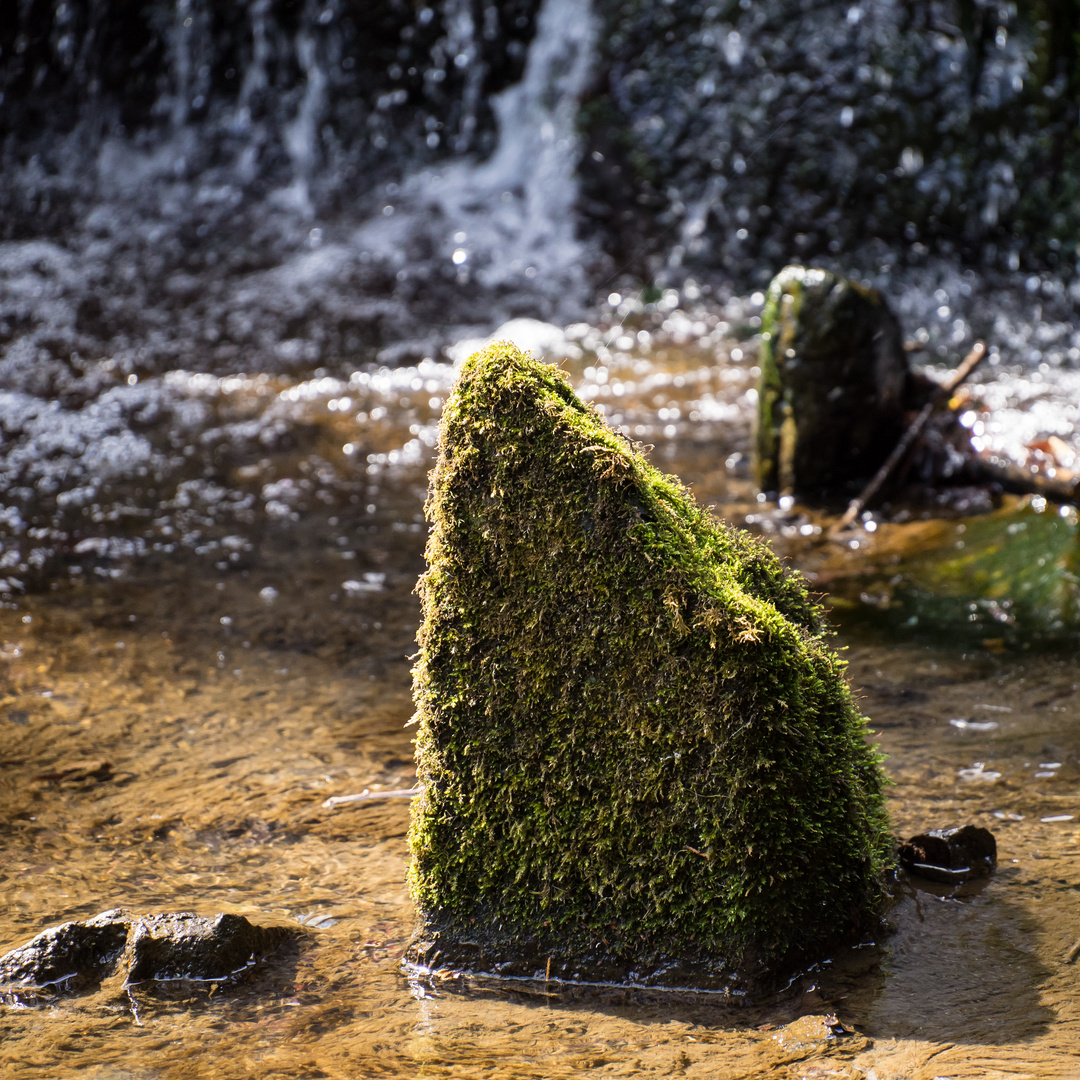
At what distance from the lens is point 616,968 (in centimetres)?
280

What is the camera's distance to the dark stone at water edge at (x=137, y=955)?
109 inches

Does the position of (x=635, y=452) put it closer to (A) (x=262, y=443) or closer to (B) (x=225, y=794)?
(B) (x=225, y=794)

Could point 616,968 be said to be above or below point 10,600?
below

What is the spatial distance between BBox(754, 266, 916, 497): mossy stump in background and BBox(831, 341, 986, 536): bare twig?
6.9 inches

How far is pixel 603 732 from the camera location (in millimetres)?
2799

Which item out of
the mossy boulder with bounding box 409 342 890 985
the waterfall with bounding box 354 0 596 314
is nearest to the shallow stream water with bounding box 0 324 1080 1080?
the mossy boulder with bounding box 409 342 890 985

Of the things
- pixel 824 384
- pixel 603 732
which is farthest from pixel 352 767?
pixel 824 384

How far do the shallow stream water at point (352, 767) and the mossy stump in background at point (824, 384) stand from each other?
1.28ft

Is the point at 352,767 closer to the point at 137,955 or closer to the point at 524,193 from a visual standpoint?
the point at 137,955

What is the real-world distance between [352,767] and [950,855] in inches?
85.8

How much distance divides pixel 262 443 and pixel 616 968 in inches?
250

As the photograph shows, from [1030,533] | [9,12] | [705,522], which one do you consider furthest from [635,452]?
[9,12]

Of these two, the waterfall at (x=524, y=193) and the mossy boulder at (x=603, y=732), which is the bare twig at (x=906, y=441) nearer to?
the mossy boulder at (x=603, y=732)

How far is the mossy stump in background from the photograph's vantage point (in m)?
6.97
